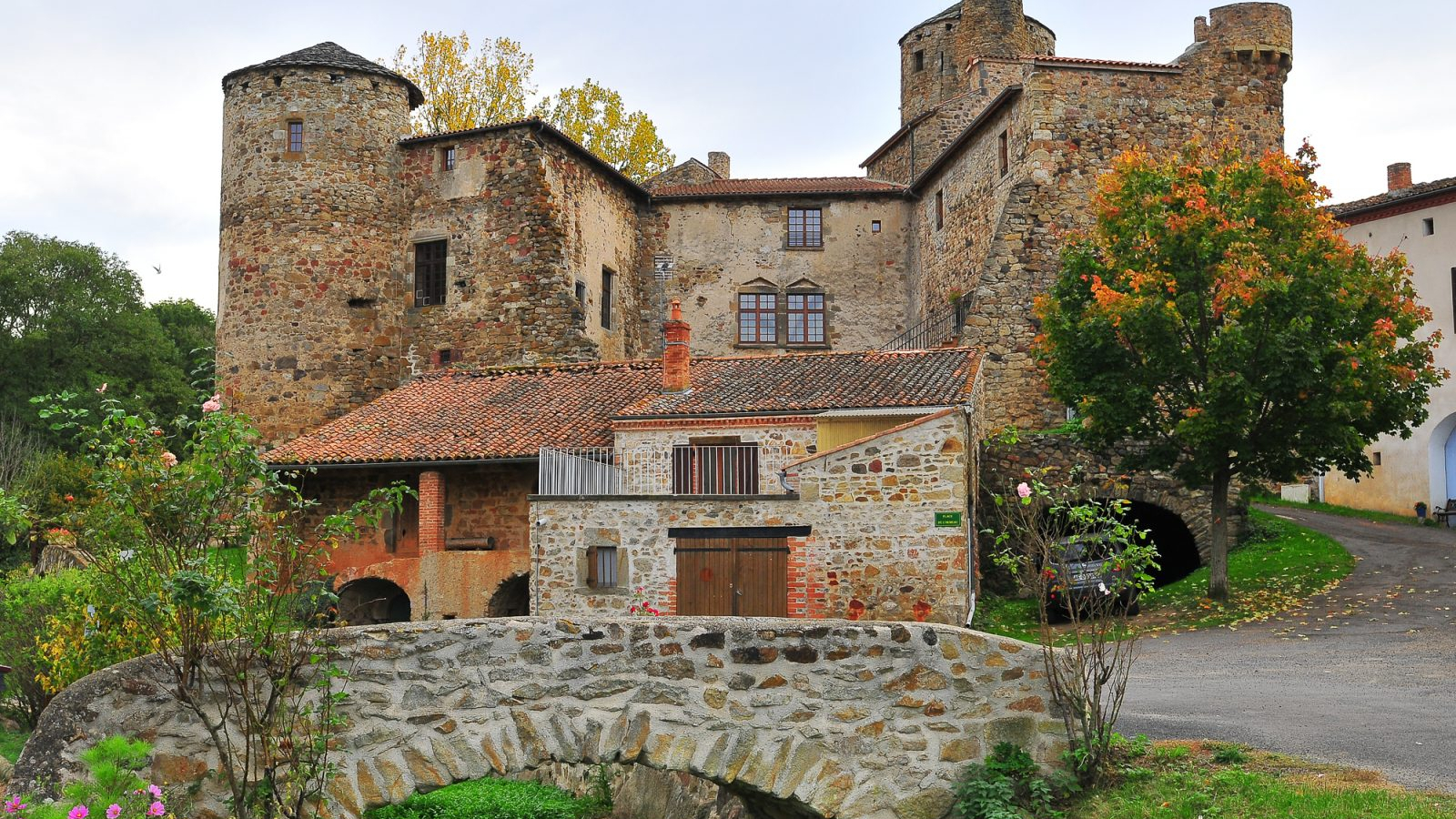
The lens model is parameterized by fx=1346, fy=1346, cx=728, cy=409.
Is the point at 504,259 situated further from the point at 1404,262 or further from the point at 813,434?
the point at 1404,262

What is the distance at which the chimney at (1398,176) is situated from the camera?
118 feet

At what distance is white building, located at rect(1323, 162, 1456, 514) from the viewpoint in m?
30.8

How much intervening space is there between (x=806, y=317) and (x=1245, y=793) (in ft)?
92.1

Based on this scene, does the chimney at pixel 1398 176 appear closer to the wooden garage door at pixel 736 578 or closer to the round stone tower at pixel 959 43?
the round stone tower at pixel 959 43

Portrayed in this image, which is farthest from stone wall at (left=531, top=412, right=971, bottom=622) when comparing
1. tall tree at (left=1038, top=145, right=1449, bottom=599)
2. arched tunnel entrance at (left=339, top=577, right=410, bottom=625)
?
arched tunnel entrance at (left=339, top=577, right=410, bottom=625)

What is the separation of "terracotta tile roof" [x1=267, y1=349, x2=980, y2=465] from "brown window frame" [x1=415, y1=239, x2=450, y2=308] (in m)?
6.17

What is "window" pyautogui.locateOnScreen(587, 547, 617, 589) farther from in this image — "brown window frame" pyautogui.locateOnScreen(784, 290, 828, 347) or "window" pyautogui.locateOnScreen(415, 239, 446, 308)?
"brown window frame" pyautogui.locateOnScreen(784, 290, 828, 347)

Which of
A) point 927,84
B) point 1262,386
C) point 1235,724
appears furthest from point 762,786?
point 927,84

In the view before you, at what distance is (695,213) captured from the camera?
37.0m

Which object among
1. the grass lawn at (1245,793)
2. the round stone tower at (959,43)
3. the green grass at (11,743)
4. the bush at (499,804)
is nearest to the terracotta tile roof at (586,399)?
the green grass at (11,743)

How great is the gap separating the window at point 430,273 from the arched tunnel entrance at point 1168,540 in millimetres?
17318

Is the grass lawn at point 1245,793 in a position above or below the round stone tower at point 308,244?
below

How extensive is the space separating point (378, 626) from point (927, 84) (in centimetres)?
4010

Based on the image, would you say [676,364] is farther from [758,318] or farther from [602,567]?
[758,318]
